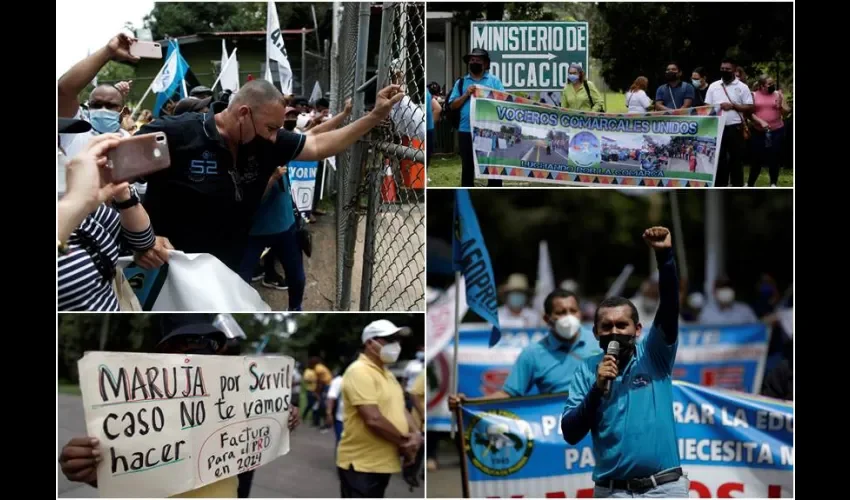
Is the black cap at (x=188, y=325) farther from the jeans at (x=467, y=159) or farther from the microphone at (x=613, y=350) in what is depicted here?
the jeans at (x=467, y=159)

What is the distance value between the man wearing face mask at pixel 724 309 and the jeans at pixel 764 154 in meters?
1.81

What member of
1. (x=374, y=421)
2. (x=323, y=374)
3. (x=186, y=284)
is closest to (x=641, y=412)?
(x=374, y=421)

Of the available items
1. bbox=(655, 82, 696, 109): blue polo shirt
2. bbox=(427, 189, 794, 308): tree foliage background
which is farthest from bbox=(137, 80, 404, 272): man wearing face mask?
bbox=(427, 189, 794, 308): tree foliage background

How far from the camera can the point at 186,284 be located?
13.1 feet

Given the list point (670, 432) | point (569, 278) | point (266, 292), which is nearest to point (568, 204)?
point (569, 278)

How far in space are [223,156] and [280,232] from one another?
1144mm

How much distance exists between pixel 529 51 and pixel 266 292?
10.0 ft

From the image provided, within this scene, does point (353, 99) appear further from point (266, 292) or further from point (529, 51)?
point (529, 51)

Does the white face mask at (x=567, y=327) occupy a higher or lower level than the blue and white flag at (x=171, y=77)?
lower

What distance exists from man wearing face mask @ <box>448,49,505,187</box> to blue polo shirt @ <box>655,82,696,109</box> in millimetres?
1628

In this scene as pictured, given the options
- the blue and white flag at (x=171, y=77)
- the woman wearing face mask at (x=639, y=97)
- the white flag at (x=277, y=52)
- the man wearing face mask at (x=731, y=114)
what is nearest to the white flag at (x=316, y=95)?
the white flag at (x=277, y=52)

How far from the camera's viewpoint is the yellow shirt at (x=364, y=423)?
502 cm

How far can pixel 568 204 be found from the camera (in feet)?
43.5

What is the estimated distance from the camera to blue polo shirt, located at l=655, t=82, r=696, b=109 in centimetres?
827
